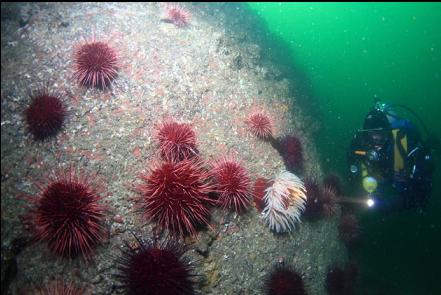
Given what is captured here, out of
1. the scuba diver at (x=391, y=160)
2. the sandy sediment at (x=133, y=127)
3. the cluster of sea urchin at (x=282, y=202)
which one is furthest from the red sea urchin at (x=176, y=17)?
the scuba diver at (x=391, y=160)

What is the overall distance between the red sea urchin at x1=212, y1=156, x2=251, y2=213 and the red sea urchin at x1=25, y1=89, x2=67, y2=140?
379 centimetres

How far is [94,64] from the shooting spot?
6988 mm

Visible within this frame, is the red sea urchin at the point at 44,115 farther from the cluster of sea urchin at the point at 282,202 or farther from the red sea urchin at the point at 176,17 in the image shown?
the red sea urchin at the point at 176,17

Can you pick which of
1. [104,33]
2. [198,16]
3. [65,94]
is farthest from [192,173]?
[198,16]

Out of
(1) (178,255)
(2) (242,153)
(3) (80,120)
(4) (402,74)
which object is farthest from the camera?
(4) (402,74)

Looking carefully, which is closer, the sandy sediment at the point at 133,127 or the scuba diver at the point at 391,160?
the sandy sediment at the point at 133,127

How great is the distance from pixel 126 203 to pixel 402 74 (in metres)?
85.5

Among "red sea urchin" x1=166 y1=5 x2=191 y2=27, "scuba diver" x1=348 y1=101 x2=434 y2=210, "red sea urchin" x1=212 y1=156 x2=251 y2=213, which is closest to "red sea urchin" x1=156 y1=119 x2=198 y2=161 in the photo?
"red sea urchin" x1=212 y1=156 x2=251 y2=213

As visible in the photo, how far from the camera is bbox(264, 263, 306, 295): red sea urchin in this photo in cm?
668

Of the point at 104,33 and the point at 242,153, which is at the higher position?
the point at 104,33

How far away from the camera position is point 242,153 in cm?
840

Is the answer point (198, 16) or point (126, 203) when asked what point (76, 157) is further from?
point (198, 16)

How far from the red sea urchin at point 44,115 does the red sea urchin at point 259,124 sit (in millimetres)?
5149

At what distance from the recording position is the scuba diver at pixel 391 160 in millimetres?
10055
